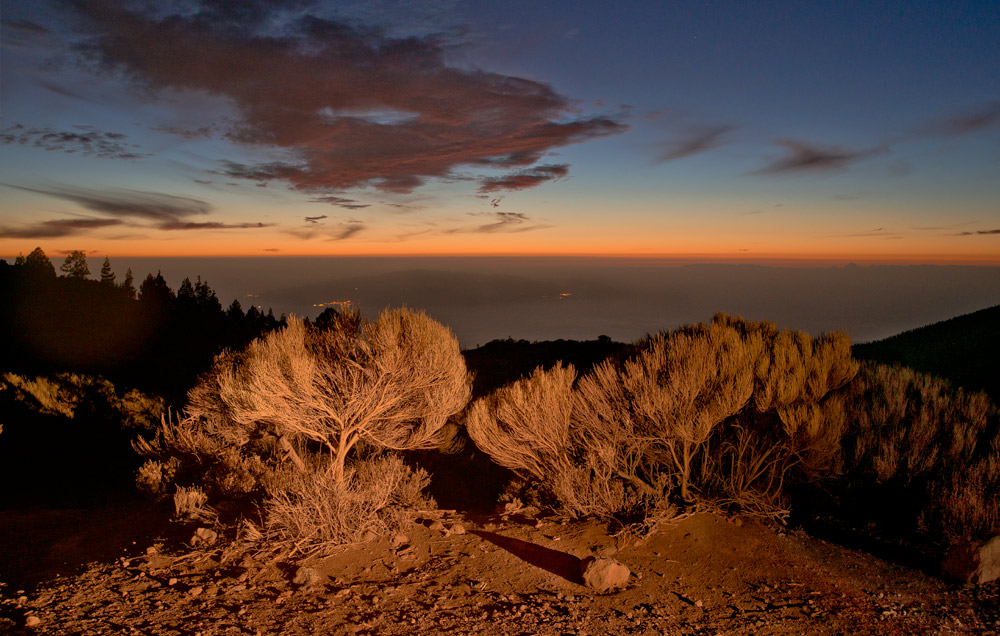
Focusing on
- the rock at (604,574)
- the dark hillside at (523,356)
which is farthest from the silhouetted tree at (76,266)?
the rock at (604,574)

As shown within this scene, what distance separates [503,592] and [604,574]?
1.10m

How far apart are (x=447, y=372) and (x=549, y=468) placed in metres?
2.26

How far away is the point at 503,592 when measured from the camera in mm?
5746

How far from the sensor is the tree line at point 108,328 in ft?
61.2

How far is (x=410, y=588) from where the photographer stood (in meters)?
5.75

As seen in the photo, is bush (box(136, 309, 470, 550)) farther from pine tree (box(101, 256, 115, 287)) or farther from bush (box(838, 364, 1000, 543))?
pine tree (box(101, 256, 115, 287))

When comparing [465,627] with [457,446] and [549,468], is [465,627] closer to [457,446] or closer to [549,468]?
[549,468]

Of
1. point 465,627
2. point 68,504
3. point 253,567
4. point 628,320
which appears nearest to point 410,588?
point 465,627

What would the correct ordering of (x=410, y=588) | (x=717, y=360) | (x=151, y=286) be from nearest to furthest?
(x=410, y=588) → (x=717, y=360) → (x=151, y=286)

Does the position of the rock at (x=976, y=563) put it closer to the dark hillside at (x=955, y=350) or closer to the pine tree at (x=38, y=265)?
the dark hillside at (x=955, y=350)

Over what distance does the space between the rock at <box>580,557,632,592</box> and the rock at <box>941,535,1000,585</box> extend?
403 cm

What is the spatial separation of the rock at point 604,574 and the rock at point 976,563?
4033 millimetres

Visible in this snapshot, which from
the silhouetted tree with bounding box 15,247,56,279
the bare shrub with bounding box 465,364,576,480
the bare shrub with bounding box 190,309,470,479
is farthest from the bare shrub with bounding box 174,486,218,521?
the silhouetted tree with bounding box 15,247,56,279

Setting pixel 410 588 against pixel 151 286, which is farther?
pixel 151 286
